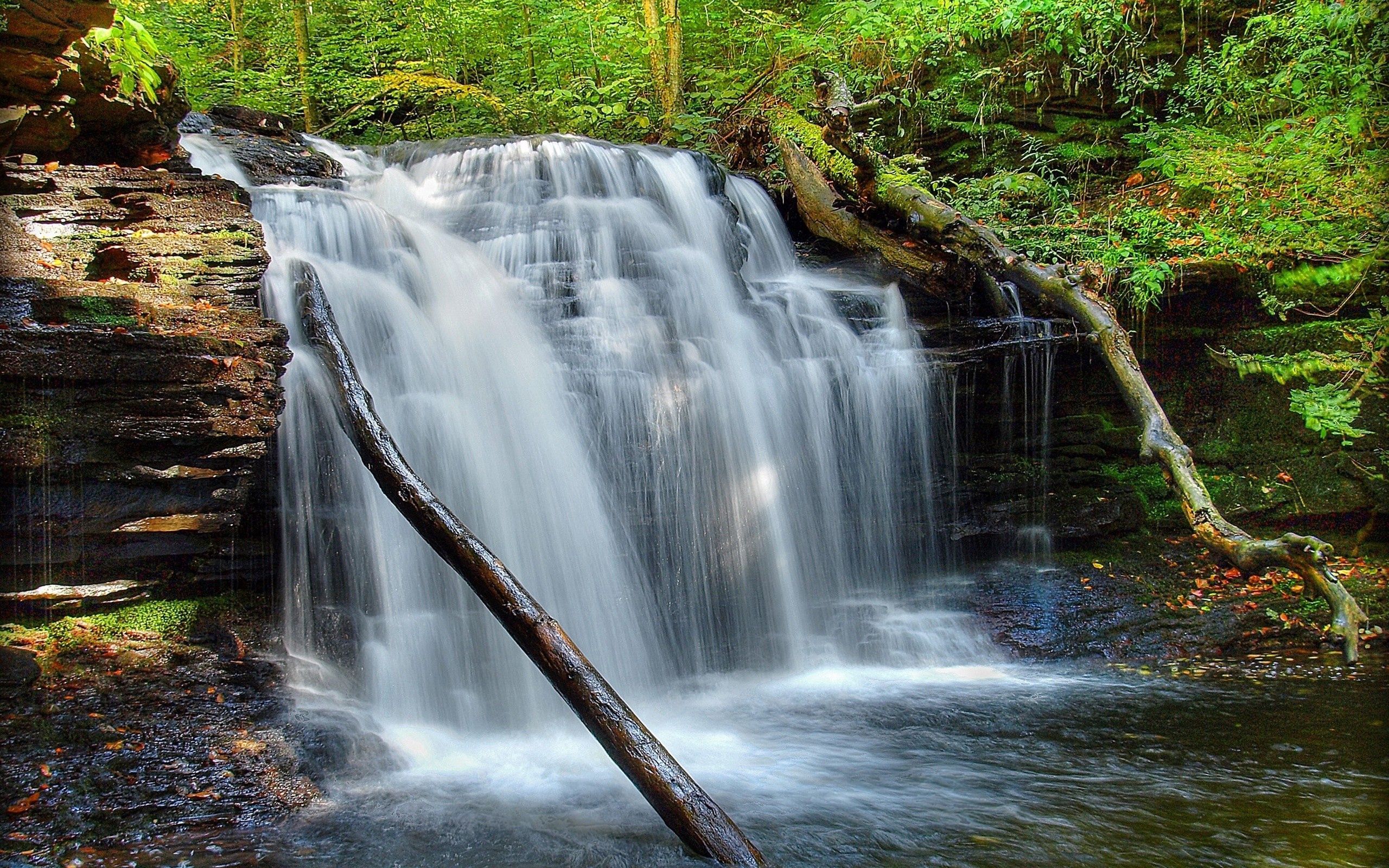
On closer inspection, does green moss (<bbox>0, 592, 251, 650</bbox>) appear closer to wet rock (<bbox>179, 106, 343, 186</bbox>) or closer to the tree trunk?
wet rock (<bbox>179, 106, 343, 186</bbox>)

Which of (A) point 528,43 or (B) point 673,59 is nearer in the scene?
(B) point 673,59

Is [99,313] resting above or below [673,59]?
below

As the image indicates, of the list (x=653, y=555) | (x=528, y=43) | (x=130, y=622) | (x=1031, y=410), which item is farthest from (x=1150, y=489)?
(x=528, y=43)

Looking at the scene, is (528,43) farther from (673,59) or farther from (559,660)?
(559,660)

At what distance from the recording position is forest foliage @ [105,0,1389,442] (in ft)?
23.3

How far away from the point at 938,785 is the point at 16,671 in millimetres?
4175

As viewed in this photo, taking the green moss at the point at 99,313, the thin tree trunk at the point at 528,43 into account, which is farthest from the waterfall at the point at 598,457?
the thin tree trunk at the point at 528,43

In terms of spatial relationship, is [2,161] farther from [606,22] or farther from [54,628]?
[606,22]

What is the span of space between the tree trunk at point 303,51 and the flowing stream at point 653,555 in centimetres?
453

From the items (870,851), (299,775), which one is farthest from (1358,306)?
(299,775)

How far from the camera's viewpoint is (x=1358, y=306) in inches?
285

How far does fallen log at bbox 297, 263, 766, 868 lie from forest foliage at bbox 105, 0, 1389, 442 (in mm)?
5531

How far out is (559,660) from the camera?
3.34 metres

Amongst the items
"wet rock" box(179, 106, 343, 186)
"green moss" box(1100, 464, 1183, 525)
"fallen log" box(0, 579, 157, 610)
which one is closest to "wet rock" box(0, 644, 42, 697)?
"fallen log" box(0, 579, 157, 610)
